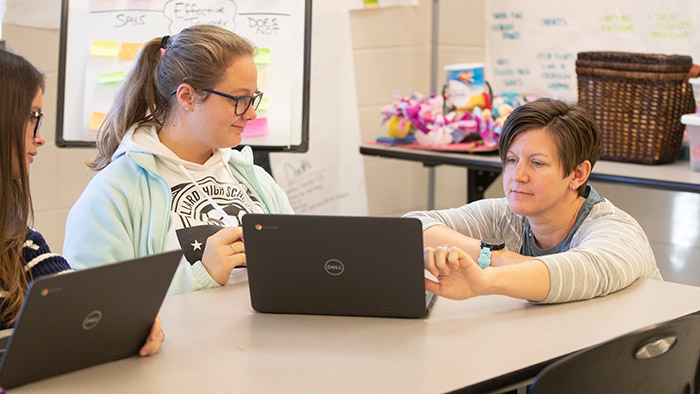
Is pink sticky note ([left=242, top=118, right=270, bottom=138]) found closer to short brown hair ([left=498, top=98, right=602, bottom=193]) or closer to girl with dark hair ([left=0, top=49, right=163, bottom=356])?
short brown hair ([left=498, top=98, right=602, bottom=193])

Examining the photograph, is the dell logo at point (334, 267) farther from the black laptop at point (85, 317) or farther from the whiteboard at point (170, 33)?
the whiteboard at point (170, 33)

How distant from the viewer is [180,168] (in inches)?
73.9

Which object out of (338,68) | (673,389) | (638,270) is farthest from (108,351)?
(338,68)

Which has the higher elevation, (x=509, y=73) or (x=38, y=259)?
(x=509, y=73)

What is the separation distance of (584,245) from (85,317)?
94 cm

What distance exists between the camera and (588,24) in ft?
10.3

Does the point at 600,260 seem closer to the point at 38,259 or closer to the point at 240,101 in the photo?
the point at 240,101

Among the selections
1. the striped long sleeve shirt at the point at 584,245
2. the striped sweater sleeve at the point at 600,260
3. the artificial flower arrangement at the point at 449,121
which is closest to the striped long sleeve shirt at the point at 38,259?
the striped long sleeve shirt at the point at 584,245

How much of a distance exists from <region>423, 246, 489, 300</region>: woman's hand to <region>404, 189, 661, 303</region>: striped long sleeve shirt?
5.7 inches

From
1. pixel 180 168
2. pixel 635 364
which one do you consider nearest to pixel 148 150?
pixel 180 168

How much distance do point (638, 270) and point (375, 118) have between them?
7.29 ft

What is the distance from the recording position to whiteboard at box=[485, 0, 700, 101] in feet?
9.42

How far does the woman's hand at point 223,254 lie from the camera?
164cm

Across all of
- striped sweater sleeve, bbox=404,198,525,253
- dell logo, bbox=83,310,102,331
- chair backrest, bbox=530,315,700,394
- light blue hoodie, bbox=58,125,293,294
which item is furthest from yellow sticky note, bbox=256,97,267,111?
chair backrest, bbox=530,315,700,394
